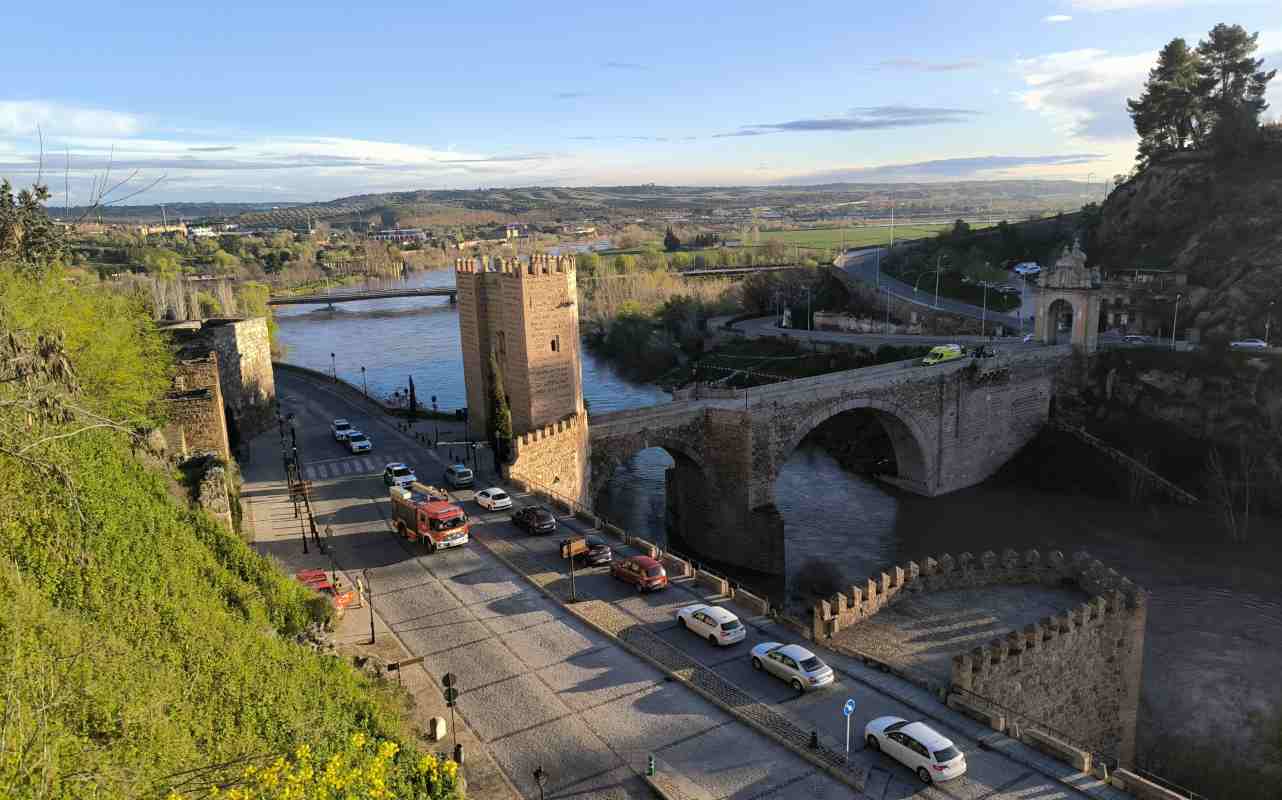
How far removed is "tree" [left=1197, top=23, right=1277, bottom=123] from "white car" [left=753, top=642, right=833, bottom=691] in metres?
55.1

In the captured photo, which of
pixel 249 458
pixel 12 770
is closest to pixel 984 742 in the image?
pixel 12 770


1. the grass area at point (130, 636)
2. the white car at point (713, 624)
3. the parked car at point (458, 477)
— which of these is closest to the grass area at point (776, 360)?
the parked car at point (458, 477)

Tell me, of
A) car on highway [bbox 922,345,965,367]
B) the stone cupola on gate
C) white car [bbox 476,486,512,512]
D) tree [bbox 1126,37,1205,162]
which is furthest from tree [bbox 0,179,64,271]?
tree [bbox 1126,37,1205,162]

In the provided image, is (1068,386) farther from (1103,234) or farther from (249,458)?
(249,458)

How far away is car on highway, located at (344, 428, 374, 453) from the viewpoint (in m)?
30.1

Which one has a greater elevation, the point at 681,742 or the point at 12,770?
the point at 12,770

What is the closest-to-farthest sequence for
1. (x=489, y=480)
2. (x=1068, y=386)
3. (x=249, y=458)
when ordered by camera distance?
1. (x=489, y=480)
2. (x=249, y=458)
3. (x=1068, y=386)

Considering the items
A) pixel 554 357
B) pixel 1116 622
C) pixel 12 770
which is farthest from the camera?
pixel 554 357

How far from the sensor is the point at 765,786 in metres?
11.5

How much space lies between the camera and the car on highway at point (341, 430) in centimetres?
3150

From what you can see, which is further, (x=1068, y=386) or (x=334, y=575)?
(x=1068, y=386)

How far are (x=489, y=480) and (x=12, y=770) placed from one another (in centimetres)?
1933

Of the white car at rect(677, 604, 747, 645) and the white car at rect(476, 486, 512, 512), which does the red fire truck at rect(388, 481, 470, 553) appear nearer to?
the white car at rect(476, 486, 512, 512)

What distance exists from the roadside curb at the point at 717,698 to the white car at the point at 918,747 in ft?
2.06
